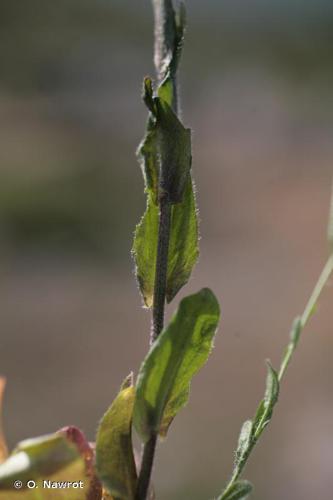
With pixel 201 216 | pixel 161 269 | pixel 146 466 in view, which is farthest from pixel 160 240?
pixel 201 216

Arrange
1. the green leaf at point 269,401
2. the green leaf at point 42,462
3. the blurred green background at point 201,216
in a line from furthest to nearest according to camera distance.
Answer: the blurred green background at point 201,216 → the green leaf at point 269,401 → the green leaf at point 42,462

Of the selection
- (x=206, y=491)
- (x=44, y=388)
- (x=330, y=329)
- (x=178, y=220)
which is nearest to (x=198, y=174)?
(x=330, y=329)

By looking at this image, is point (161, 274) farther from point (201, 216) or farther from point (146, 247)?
point (201, 216)

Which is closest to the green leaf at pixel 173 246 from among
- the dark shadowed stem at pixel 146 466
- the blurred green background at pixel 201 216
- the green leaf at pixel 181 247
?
the green leaf at pixel 181 247

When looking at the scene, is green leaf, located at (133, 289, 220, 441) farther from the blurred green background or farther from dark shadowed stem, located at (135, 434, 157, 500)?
the blurred green background

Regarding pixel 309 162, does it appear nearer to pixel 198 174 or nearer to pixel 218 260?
pixel 198 174

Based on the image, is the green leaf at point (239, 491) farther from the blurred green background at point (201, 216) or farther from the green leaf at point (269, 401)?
the blurred green background at point (201, 216)

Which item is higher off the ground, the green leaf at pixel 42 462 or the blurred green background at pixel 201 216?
the green leaf at pixel 42 462

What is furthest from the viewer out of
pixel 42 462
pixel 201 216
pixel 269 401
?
pixel 201 216
